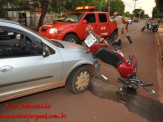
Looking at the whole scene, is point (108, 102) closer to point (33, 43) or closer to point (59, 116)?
point (59, 116)

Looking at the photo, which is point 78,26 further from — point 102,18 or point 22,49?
point 22,49

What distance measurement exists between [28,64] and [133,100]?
242 centimetres

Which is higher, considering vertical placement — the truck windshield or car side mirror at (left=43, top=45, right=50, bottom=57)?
the truck windshield

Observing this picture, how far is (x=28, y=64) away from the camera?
8.92 ft

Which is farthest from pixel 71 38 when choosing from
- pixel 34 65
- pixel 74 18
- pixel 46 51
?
pixel 34 65

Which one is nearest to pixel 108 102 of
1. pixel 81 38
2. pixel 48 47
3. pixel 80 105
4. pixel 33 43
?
pixel 80 105

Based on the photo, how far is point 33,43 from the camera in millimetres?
2979

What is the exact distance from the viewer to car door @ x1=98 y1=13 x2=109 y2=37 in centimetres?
859

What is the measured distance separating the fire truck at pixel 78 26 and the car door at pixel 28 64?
359 centimetres

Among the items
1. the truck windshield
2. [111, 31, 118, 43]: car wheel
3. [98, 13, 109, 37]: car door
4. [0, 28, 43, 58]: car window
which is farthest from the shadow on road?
[111, 31, 118, 43]: car wheel

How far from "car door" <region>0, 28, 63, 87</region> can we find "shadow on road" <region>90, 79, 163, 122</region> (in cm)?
131

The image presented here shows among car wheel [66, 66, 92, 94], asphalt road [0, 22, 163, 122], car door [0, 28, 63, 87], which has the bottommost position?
asphalt road [0, 22, 163, 122]

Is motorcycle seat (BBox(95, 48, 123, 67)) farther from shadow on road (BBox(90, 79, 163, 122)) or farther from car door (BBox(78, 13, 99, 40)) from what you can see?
car door (BBox(78, 13, 99, 40))

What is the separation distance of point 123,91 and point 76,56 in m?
1.53
